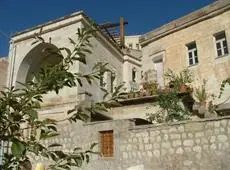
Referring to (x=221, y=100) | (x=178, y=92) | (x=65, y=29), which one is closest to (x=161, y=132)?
(x=178, y=92)

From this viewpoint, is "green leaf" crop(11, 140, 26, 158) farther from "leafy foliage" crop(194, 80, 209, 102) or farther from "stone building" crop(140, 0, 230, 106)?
"stone building" crop(140, 0, 230, 106)

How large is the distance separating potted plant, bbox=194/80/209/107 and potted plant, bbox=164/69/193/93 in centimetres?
68

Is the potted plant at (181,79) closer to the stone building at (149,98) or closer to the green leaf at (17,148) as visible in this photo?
the stone building at (149,98)

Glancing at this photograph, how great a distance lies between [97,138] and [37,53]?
8864 mm

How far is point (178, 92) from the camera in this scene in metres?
13.8

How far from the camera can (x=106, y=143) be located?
11.8 m

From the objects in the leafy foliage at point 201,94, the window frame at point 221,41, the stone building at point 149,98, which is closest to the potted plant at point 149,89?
the stone building at point 149,98

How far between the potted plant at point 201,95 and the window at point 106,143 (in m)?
5.06

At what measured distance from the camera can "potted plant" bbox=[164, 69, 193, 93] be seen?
47.3 feet

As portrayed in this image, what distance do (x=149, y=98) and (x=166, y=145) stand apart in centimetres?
480

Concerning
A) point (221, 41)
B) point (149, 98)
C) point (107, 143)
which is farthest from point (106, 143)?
point (221, 41)

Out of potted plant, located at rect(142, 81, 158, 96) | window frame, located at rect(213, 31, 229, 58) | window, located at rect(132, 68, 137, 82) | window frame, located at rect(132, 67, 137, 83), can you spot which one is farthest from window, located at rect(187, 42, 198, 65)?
window, located at rect(132, 68, 137, 82)

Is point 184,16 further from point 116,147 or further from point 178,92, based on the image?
point 116,147

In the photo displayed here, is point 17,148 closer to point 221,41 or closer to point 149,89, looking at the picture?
point 149,89
